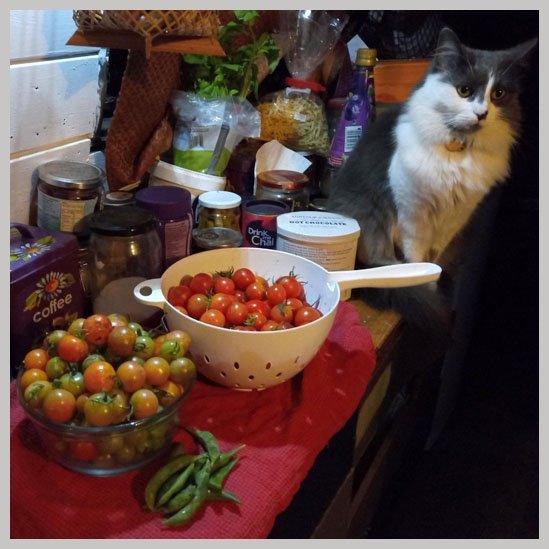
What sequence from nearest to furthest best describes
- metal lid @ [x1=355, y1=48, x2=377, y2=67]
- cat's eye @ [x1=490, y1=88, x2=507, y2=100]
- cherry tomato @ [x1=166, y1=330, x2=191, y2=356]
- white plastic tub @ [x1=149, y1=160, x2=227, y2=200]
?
cherry tomato @ [x1=166, y1=330, x2=191, y2=356]
cat's eye @ [x1=490, y1=88, x2=507, y2=100]
white plastic tub @ [x1=149, y1=160, x2=227, y2=200]
metal lid @ [x1=355, y1=48, x2=377, y2=67]

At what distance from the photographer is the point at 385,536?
1.57 meters

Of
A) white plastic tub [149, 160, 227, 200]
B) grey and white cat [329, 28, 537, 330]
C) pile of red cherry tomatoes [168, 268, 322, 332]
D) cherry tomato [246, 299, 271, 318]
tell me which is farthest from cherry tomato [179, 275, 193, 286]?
grey and white cat [329, 28, 537, 330]

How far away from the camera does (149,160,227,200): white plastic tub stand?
114 cm

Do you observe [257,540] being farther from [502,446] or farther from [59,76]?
[502,446]

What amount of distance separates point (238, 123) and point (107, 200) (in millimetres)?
364

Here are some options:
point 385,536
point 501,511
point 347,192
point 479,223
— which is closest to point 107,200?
point 347,192

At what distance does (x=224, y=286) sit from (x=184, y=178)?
1.29ft

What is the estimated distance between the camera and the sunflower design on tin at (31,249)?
76 cm

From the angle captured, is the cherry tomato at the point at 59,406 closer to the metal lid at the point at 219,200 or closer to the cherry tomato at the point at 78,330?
the cherry tomato at the point at 78,330

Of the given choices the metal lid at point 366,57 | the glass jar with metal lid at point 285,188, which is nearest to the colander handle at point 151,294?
the glass jar with metal lid at point 285,188

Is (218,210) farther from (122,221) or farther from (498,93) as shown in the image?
(498,93)

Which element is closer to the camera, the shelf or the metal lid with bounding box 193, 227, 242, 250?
the shelf

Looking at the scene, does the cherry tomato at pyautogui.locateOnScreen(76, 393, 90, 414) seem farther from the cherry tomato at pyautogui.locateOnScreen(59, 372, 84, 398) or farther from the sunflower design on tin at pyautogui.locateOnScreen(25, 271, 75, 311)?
the sunflower design on tin at pyautogui.locateOnScreen(25, 271, 75, 311)

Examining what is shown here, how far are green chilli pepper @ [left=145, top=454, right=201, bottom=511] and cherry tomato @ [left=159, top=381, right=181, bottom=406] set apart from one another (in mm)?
68
